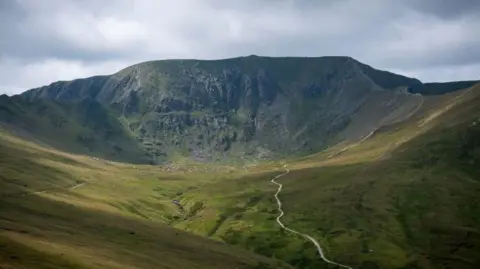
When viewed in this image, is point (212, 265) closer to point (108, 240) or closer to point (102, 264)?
point (108, 240)

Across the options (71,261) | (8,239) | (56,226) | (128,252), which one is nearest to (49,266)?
(71,261)

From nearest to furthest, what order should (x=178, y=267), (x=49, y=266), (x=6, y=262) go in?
(x=6, y=262)
(x=49, y=266)
(x=178, y=267)

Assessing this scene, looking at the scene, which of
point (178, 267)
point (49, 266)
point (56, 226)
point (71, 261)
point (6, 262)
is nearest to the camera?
point (6, 262)

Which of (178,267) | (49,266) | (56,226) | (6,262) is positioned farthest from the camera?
(56,226)

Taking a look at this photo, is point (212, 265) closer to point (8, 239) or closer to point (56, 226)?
point (56, 226)

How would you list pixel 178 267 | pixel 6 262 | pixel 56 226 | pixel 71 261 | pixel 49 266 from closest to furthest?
1. pixel 6 262
2. pixel 49 266
3. pixel 71 261
4. pixel 178 267
5. pixel 56 226

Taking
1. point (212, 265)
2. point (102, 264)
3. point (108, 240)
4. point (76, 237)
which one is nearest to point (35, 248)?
point (102, 264)

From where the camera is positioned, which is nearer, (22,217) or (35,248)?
(35,248)

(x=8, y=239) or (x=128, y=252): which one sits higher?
(x=8, y=239)

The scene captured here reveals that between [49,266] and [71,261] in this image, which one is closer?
[49,266]
